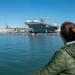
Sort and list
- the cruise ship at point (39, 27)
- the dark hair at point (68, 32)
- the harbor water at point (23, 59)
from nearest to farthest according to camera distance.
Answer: the dark hair at point (68, 32) → the harbor water at point (23, 59) → the cruise ship at point (39, 27)

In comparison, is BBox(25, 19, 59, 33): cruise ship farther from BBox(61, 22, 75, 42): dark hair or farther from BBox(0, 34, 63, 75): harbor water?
BBox(61, 22, 75, 42): dark hair

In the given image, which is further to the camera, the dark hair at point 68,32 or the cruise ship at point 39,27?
the cruise ship at point 39,27

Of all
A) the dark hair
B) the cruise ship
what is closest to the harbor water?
the dark hair

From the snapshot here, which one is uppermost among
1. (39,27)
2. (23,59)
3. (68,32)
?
(68,32)

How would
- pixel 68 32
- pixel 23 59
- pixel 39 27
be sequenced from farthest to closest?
pixel 39 27 < pixel 23 59 < pixel 68 32

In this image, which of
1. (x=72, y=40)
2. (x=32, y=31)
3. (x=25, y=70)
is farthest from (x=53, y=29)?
(x=72, y=40)

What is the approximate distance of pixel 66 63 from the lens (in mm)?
1811

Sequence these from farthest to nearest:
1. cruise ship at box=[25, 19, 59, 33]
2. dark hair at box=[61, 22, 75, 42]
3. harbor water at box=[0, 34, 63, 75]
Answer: cruise ship at box=[25, 19, 59, 33]
harbor water at box=[0, 34, 63, 75]
dark hair at box=[61, 22, 75, 42]

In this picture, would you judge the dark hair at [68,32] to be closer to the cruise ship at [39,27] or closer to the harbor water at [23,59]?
the harbor water at [23,59]

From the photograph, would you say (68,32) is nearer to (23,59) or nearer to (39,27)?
(23,59)

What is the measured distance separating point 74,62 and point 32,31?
4807 inches

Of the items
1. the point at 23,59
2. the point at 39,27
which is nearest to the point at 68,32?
the point at 23,59

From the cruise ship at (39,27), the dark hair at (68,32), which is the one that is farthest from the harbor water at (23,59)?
the cruise ship at (39,27)

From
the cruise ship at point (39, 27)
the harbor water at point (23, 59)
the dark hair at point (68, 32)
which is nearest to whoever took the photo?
the dark hair at point (68, 32)
